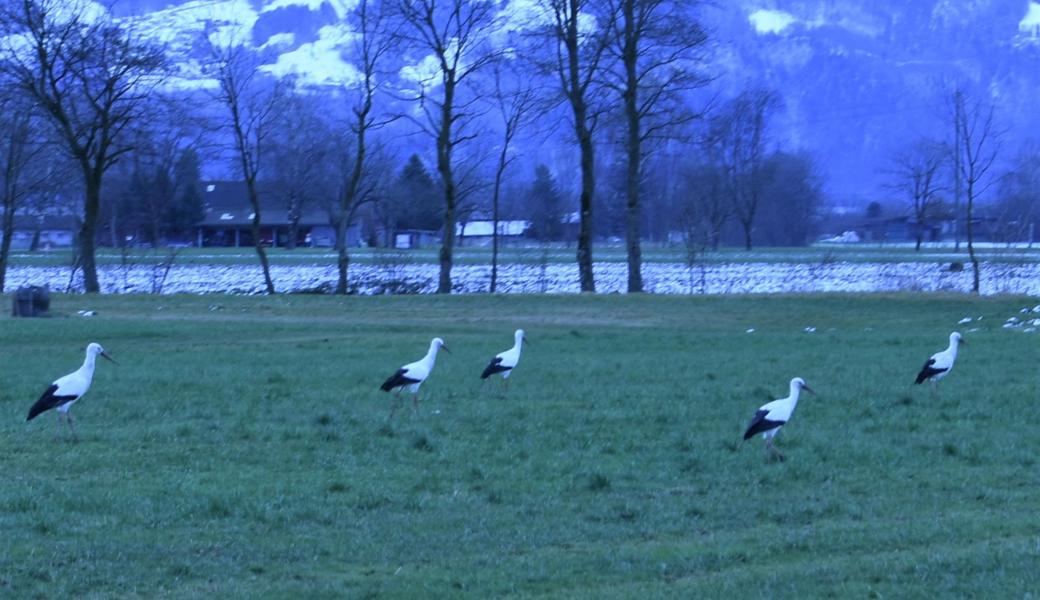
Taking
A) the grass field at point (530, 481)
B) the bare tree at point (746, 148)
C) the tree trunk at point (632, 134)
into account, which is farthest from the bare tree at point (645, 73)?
the bare tree at point (746, 148)

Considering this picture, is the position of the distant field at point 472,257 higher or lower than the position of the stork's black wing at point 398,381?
lower

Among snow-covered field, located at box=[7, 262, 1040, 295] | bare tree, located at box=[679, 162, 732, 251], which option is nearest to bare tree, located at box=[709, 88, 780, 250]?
bare tree, located at box=[679, 162, 732, 251]

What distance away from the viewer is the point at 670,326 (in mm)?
35188

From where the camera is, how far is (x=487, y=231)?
138625 millimetres

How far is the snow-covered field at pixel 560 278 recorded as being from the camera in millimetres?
53406

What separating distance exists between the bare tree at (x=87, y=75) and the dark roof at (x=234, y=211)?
166ft

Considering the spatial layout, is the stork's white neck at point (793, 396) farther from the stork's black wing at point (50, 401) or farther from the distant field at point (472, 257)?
the distant field at point (472, 257)

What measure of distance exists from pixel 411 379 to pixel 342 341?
1298 centimetres

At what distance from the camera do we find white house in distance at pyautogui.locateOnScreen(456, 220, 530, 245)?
11450 cm

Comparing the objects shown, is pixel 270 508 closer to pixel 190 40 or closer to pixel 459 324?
pixel 459 324

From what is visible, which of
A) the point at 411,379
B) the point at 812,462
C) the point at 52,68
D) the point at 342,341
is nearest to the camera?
the point at 812,462

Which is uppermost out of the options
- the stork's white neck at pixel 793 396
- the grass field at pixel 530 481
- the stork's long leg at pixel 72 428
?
the stork's white neck at pixel 793 396

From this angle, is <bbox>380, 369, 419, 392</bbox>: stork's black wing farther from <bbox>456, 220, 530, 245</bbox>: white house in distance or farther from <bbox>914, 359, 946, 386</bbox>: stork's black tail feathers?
<bbox>456, 220, 530, 245</bbox>: white house in distance

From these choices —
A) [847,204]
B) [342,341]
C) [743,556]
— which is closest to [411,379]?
[743,556]
